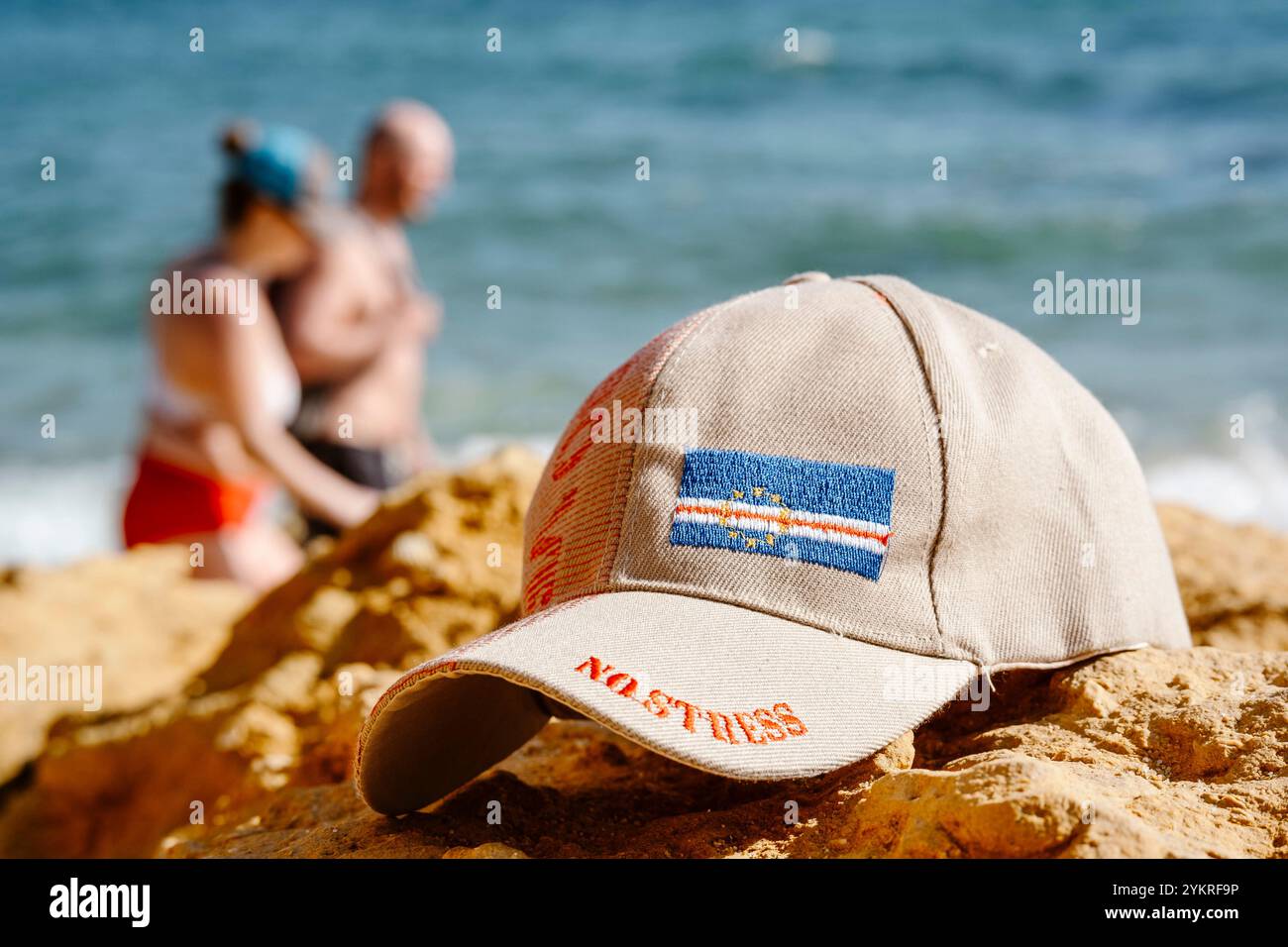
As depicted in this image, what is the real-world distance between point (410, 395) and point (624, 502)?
157 inches

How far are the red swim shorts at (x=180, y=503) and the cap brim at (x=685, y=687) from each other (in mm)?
3068

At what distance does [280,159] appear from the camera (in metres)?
4.39

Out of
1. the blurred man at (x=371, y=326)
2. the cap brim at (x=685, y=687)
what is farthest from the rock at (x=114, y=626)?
the cap brim at (x=685, y=687)

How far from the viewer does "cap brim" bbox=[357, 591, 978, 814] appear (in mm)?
1308

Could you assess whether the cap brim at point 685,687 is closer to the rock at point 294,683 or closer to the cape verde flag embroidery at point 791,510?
the cape verde flag embroidery at point 791,510

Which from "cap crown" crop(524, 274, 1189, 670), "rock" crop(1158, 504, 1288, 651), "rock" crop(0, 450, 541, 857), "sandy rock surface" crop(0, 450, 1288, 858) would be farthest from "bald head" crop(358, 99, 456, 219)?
"cap crown" crop(524, 274, 1189, 670)

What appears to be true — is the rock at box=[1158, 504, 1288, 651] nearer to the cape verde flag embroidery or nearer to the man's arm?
the cape verde flag embroidery

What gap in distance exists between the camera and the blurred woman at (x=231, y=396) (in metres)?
4.33

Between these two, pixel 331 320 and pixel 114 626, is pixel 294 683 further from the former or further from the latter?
pixel 331 320

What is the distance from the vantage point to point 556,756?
1.90 meters

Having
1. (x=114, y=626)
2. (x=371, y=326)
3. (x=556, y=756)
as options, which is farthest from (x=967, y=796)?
(x=371, y=326)

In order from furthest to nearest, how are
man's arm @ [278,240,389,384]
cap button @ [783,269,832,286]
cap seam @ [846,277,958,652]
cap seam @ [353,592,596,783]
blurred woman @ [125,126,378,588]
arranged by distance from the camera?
man's arm @ [278,240,389,384], blurred woman @ [125,126,378,588], cap button @ [783,269,832,286], cap seam @ [846,277,958,652], cap seam @ [353,592,596,783]

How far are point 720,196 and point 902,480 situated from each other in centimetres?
1097
